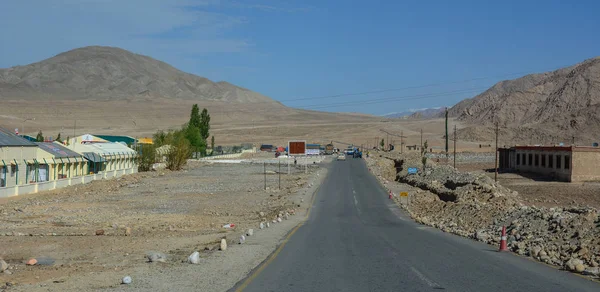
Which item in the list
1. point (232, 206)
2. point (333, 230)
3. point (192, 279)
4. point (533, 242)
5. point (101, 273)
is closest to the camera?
point (192, 279)

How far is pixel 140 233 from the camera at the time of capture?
26688 millimetres

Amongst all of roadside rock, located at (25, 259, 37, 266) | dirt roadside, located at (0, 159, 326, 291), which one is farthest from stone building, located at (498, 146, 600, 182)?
roadside rock, located at (25, 259, 37, 266)

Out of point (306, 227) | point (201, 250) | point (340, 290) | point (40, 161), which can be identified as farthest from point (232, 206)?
point (340, 290)

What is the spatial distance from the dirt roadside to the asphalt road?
1.01 m

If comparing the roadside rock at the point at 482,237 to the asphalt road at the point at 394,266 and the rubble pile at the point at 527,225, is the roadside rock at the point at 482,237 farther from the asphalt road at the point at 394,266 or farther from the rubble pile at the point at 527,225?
the asphalt road at the point at 394,266

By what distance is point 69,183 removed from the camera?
57.0m

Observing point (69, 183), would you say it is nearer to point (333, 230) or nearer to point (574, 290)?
point (333, 230)

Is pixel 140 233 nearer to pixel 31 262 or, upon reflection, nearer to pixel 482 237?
pixel 31 262

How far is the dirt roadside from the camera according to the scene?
14945 mm

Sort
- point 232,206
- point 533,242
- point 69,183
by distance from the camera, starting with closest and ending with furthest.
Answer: point 533,242 < point 232,206 < point 69,183

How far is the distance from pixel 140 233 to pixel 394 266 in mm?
13349

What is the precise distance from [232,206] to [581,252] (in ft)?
85.3

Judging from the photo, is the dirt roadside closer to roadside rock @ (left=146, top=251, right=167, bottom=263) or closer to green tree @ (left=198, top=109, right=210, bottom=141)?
roadside rock @ (left=146, top=251, right=167, bottom=263)

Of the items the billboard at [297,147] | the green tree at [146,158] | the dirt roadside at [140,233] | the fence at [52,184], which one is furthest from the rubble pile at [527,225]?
the green tree at [146,158]
